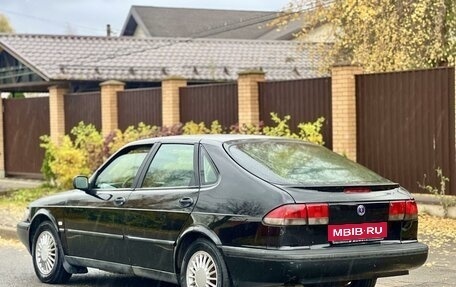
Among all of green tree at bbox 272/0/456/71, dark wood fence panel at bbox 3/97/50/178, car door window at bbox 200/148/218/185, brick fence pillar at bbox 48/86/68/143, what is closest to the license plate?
car door window at bbox 200/148/218/185

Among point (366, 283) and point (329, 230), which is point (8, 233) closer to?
point (366, 283)

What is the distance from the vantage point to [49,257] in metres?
9.32

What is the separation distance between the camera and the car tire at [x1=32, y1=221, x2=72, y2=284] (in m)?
9.22

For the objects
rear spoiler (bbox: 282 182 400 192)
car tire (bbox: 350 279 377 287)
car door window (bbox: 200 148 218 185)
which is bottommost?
car tire (bbox: 350 279 377 287)

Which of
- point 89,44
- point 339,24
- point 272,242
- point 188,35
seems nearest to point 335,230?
point 272,242

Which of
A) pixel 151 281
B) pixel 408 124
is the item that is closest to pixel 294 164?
pixel 151 281

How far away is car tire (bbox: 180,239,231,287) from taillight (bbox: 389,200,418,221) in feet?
4.88

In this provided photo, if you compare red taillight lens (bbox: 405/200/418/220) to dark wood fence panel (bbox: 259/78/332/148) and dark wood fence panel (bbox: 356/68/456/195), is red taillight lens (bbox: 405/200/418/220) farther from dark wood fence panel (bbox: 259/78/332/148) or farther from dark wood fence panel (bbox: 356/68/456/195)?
dark wood fence panel (bbox: 259/78/332/148)

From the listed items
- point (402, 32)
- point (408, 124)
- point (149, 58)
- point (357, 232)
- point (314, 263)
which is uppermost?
point (149, 58)

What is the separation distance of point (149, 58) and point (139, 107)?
25.0 feet

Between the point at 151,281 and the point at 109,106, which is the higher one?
the point at 109,106

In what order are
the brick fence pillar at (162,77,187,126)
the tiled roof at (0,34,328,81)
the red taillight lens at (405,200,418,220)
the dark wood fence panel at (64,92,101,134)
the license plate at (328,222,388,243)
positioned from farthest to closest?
the tiled roof at (0,34,328,81)
the dark wood fence panel at (64,92,101,134)
the brick fence pillar at (162,77,187,126)
the red taillight lens at (405,200,418,220)
the license plate at (328,222,388,243)

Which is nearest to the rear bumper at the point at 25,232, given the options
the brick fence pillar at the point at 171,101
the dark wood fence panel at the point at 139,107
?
the brick fence pillar at the point at 171,101

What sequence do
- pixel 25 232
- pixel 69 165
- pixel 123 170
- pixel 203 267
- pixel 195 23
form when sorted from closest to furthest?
pixel 203 267
pixel 123 170
pixel 25 232
pixel 69 165
pixel 195 23
